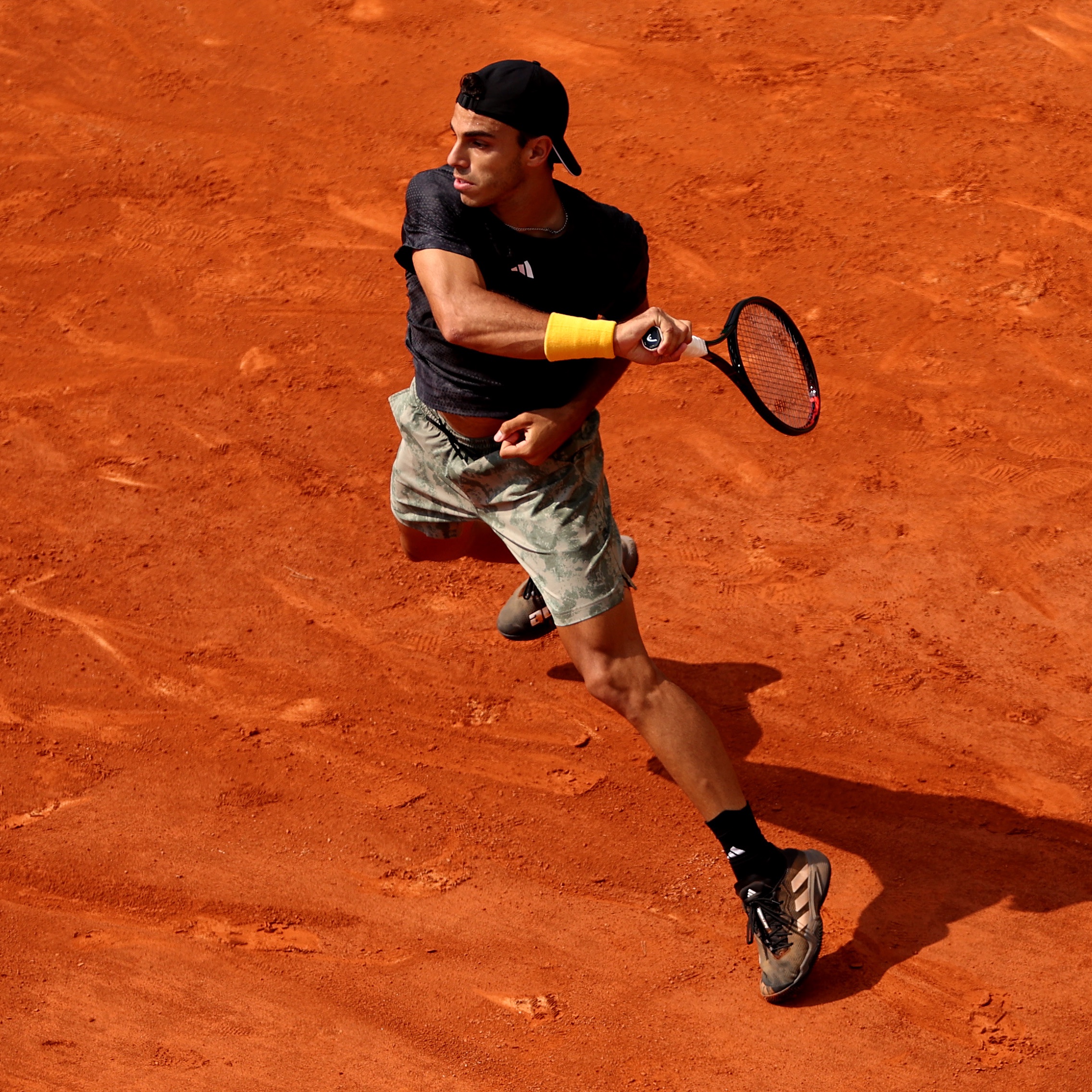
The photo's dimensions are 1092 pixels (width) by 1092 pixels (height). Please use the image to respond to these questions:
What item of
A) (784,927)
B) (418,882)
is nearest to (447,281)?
(418,882)

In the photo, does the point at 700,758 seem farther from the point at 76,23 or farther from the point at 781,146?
the point at 76,23

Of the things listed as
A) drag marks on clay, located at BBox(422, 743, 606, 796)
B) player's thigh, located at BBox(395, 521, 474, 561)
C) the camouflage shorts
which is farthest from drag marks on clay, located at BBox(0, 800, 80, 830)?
the camouflage shorts

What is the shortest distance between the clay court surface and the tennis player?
422 mm

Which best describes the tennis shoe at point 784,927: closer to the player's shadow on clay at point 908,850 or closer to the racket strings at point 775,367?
the player's shadow on clay at point 908,850

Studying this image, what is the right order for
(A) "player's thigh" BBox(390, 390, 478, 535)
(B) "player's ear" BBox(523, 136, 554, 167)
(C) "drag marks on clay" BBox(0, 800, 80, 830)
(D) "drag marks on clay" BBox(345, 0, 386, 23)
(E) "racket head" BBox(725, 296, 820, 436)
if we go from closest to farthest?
(B) "player's ear" BBox(523, 136, 554, 167) < (A) "player's thigh" BBox(390, 390, 478, 535) < (E) "racket head" BBox(725, 296, 820, 436) < (C) "drag marks on clay" BBox(0, 800, 80, 830) < (D) "drag marks on clay" BBox(345, 0, 386, 23)

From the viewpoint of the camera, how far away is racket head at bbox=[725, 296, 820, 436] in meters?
4.39

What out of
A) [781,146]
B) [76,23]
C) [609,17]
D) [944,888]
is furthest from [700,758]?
[76,23]

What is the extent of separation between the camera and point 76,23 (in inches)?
359

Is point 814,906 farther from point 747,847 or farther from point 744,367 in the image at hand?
point 744,367

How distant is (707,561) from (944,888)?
1787mm

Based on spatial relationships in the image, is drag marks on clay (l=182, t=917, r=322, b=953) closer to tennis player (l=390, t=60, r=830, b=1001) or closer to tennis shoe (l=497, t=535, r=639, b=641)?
tennis player (l=390, t=60, r=830, b=1001)

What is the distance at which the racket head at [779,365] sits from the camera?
14.4 feet

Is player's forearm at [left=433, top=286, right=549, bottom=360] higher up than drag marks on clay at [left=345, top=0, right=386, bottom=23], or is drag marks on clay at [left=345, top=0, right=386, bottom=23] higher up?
player's forearm at [left=433, top=286, right=549, bottom=360]

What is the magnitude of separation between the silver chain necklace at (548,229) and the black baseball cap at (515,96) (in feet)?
0.69
